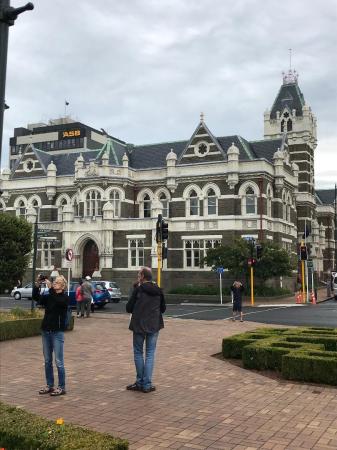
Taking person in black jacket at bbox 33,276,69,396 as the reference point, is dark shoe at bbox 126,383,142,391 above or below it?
below

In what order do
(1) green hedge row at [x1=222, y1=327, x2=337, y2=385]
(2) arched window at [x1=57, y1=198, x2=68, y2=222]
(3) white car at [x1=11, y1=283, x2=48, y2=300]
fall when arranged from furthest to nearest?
(2) arched window at [x1=57, y1=198, x2=68, y2=222], (3) white car at [x1=11, y1=283, x2=48, y2=300], (1) green hedge row at [x1=222, y1=327, x2=337, y2=385]

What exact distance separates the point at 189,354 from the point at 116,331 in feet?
18.5

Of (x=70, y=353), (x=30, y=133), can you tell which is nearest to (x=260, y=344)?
(x=70, y=353)

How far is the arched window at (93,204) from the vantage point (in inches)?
1847

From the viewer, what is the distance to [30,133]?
116m

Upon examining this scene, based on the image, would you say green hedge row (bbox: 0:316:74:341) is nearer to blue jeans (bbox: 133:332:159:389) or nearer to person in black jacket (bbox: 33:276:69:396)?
person in black jacket (bbox: 33:276:69:396)

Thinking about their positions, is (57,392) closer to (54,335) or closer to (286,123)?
(54,335)

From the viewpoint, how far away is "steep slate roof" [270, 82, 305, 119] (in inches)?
2290

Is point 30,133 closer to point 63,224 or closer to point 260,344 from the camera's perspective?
point 63,224

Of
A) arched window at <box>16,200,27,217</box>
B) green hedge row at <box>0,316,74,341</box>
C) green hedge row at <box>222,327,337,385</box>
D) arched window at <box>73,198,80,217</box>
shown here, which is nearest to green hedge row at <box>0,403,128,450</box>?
green hedge row at <box>222,327,337,385</box>

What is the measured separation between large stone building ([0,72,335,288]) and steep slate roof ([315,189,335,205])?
31.1 metres

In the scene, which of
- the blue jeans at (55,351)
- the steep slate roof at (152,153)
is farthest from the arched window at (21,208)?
the blue jeans at (55,351)

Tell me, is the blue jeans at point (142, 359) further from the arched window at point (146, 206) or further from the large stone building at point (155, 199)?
the arched window at point (146, 206)

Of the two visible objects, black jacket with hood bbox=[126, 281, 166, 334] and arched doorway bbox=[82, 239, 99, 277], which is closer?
black jacket with hood bbox=[126, 281, 166, 334]
